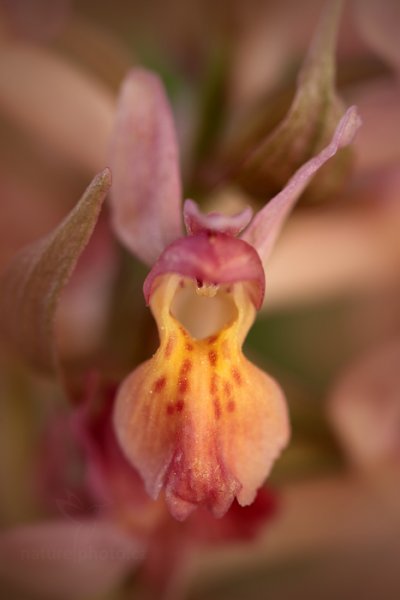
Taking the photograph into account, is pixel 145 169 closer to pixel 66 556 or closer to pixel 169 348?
pixel 169 348

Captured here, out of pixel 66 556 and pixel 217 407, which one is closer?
pixel 217 407

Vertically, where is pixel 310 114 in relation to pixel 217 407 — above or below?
above

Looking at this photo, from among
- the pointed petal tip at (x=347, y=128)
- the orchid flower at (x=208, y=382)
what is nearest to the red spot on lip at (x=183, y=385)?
the orchid flower at (x=208, y=382)

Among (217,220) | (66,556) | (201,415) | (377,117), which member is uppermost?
(377,117)

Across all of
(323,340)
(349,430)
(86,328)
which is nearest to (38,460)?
(86,328)

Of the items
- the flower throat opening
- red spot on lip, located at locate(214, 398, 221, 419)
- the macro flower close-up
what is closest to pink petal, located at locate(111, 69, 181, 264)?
the macro flower close-up

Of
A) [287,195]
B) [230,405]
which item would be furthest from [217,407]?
[287,195]

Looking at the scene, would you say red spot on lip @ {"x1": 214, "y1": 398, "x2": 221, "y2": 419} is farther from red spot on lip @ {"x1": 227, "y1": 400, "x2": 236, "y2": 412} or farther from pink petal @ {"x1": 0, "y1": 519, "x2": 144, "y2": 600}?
pink petal @ {"x1": 0, "y1": 519, "x2": 144, "y2": 600}
